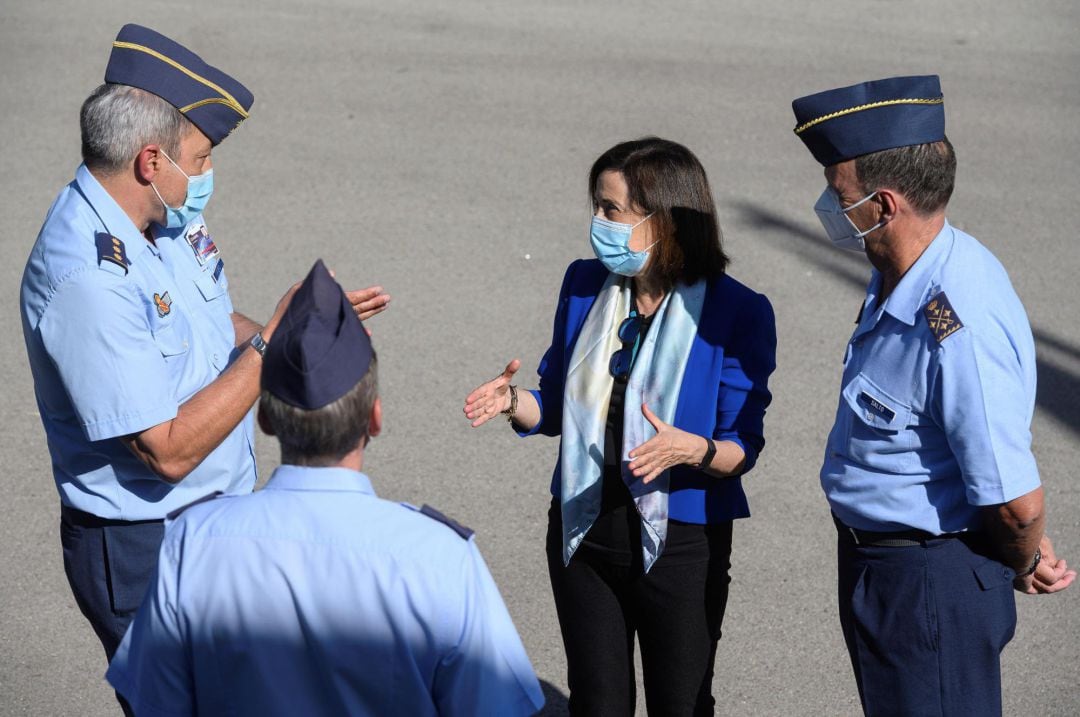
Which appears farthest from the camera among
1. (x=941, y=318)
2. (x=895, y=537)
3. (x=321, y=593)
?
(x=895, y=537)

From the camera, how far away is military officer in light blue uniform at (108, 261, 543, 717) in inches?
80.5

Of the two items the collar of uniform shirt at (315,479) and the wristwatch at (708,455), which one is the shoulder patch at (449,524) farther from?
the wristwatch at (708,455)

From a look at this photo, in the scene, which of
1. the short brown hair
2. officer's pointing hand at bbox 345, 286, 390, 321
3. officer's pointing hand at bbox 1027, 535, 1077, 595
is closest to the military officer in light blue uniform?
officer's pointing hand at bbox 345, 286, 390, 321

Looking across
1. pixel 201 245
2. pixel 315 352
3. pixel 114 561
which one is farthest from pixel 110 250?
pixel 315 352

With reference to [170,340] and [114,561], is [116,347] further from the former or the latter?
[114,561]

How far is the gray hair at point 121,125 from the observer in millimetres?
2930

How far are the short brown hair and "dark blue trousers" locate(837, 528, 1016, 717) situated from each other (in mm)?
854

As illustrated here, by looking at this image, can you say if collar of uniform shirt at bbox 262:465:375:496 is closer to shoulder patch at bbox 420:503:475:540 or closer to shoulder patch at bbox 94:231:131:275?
shoulder patch at bbox 420:503:475:540

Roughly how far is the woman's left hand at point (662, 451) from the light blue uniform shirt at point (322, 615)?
84cm

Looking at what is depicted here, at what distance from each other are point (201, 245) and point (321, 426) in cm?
142

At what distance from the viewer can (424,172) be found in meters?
7.97

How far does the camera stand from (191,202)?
10.2 ft

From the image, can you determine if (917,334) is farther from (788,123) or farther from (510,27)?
(510,27)

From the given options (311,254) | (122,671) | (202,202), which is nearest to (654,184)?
(202,202)
